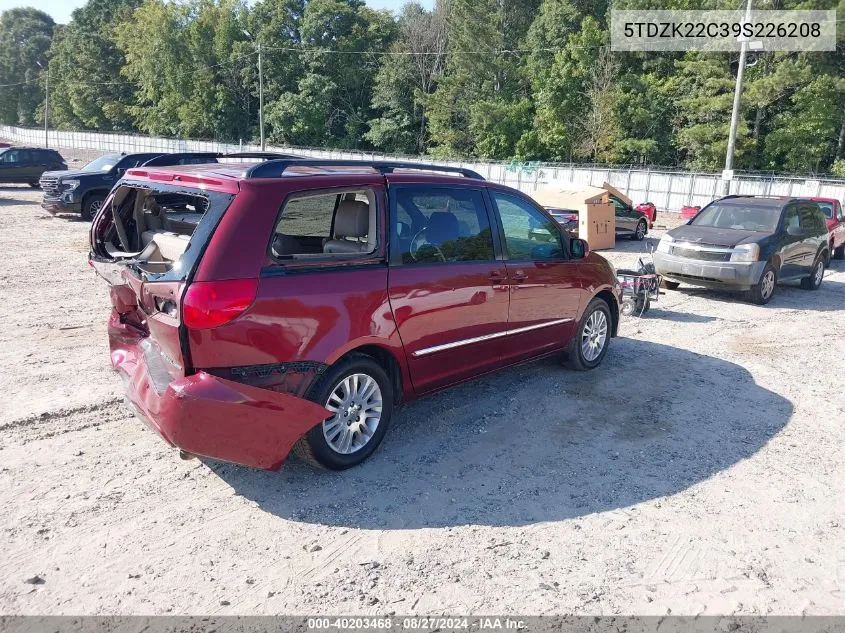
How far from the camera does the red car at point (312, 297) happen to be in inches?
136

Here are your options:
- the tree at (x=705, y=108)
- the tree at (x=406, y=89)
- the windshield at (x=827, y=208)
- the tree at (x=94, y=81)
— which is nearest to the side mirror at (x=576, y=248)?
the windshield at (x=827, y=208)

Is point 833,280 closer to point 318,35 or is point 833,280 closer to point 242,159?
point 242,159

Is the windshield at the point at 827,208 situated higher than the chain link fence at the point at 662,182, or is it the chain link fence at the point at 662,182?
the chain link fence at the point at 662,182

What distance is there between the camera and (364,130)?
62.4 meters

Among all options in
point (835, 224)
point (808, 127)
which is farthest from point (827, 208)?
point (808, 127)

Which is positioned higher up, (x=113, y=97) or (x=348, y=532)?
(x=113, y=97)

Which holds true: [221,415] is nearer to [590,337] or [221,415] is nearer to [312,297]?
[312,297]

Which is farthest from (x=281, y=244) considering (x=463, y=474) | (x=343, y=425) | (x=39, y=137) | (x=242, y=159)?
(x=39, y=137)

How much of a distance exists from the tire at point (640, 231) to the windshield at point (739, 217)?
721 cm

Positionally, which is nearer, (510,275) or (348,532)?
(348,532)

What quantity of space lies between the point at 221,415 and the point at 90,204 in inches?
608

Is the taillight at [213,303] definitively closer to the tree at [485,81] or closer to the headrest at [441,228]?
the headrest at [441,228]

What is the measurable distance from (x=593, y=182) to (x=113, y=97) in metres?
74.7

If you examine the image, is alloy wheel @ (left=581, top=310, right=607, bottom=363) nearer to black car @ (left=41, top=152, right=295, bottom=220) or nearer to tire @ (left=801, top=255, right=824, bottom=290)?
tire @ (left=801, top=255, right=824, bottom=290)
